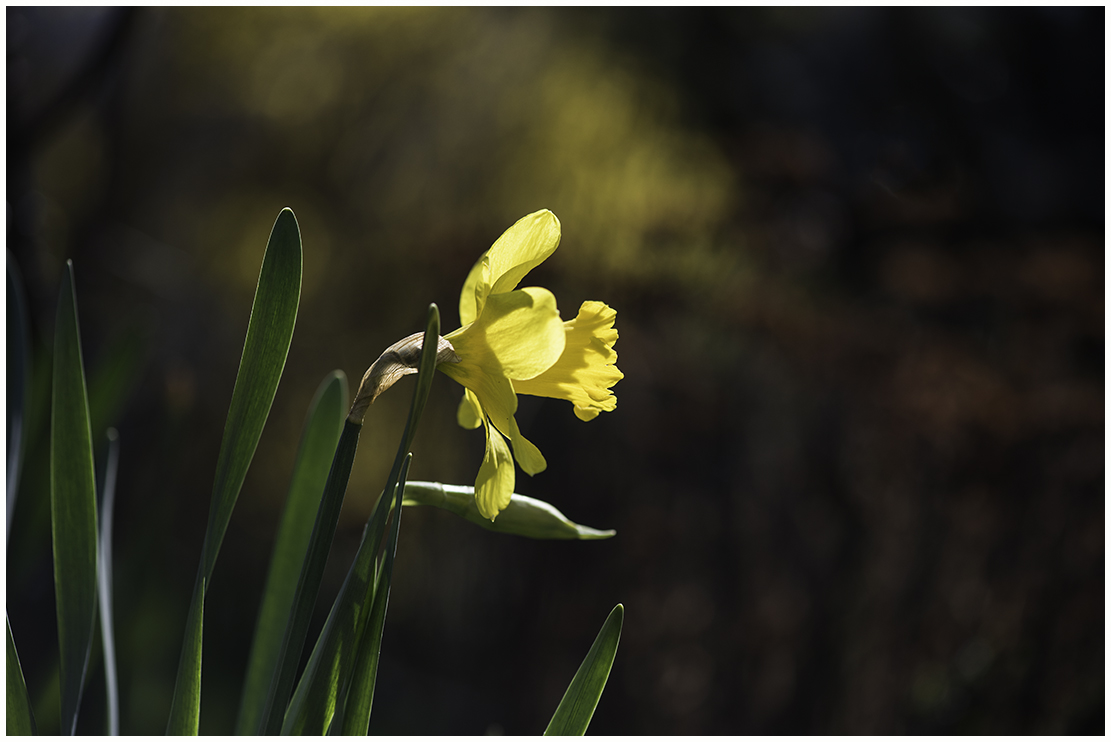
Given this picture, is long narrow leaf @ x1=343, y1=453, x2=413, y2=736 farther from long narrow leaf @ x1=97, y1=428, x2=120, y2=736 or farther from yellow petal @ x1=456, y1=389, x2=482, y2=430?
long narrow leaf @ x1=97, y1=428, x2=120, y2=736

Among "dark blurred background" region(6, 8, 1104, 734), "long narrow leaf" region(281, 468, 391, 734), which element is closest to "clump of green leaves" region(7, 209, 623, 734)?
"long narrow leaf" region(281, 468, 391, 734)

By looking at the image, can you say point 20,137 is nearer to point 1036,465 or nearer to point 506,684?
point 506,684

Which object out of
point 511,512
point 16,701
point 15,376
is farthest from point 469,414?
point 15,376

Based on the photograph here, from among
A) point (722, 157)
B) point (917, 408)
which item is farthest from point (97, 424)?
point (722, 157)

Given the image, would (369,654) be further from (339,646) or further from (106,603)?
(106,603)

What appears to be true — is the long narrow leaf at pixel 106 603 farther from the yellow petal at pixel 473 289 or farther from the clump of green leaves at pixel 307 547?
the yellow petal at pixel 473 289
